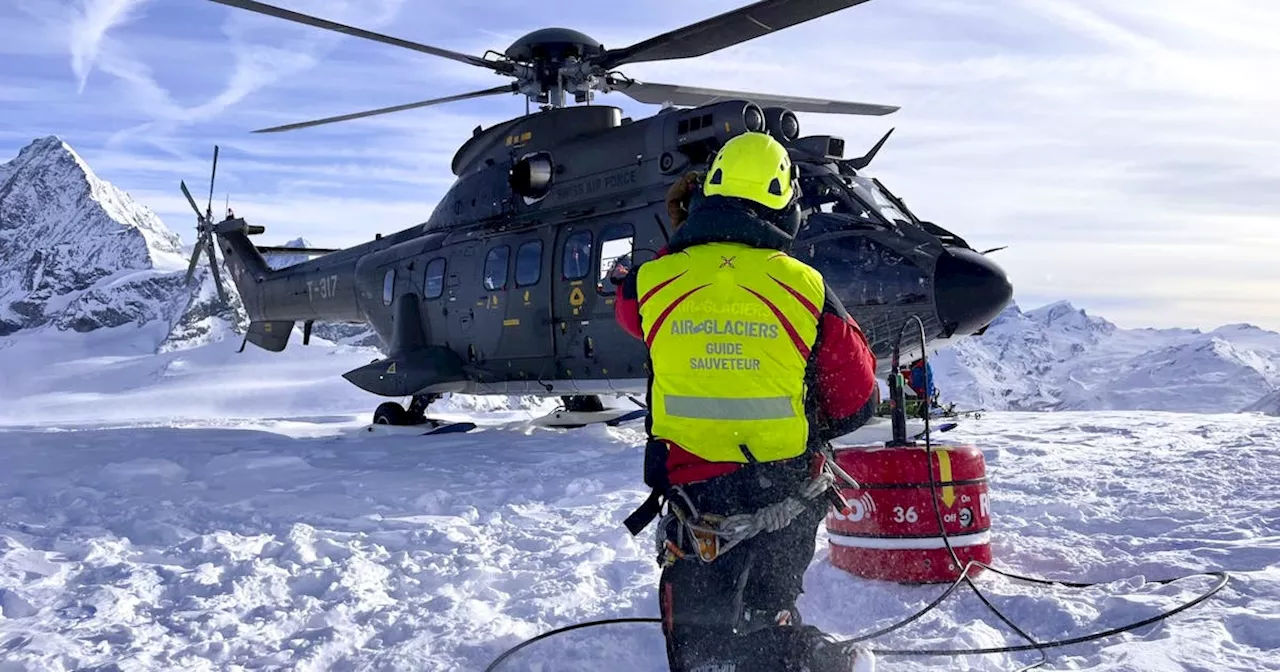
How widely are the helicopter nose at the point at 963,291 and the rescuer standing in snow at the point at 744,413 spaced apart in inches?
218

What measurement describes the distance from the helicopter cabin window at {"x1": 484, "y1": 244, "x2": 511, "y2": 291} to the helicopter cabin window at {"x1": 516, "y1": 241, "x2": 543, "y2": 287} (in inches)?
9.6

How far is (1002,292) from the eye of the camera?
8.30 meters

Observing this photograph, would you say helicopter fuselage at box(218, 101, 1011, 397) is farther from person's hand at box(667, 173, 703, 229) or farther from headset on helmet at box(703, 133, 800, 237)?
headset on helmet at box(703, 133, 800, 237)

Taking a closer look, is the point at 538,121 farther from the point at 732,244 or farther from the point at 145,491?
the point at 732,244

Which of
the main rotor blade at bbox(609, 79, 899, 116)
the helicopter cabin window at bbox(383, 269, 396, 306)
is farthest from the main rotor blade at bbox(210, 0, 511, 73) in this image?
the helicopter cabin window at bbox(383, 269, 396, 306)

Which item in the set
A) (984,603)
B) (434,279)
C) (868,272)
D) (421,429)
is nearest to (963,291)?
(868,272)

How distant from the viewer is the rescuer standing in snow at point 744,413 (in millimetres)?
2811

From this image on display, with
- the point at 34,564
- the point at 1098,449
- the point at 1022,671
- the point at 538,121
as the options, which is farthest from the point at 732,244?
the point at 538,121

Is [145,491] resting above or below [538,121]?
below

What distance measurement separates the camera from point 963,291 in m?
8.14

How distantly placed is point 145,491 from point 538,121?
620 cm

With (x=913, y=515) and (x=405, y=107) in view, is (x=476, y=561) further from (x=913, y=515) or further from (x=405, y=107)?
(x=405, y=107)

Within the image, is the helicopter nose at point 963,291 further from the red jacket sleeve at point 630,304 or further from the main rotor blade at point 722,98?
the red jacket sleeve at point 630,304

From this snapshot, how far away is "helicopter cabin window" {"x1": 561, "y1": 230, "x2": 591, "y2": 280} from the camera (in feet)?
33.7
